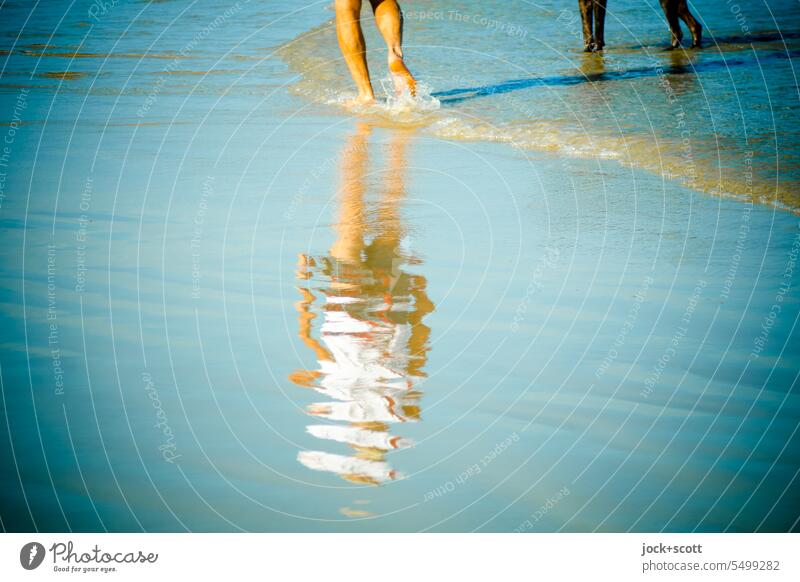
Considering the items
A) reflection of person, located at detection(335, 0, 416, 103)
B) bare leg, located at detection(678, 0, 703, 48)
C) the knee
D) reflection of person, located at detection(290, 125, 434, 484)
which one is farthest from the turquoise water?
bare leg, located at detection(678, 0, 703, 48)

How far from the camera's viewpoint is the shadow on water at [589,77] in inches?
350

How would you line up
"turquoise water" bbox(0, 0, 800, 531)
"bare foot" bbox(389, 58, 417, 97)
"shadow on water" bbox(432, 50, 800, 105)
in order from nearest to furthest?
"turquoise water" bbox(0, 0, 800, 531)
"bare foot" bbox(389, 58, 417, 97)
"shadow on water" bbox(432, 50, 800, 105)

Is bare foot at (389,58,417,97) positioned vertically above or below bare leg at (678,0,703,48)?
below

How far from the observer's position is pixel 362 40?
27.6 feet

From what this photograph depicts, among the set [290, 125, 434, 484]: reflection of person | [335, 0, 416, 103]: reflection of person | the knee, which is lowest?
[290, 125, 434, 484]: reflection of person

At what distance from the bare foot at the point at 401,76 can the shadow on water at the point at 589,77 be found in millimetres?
515

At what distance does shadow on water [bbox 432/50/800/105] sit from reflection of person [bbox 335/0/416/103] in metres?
0.67

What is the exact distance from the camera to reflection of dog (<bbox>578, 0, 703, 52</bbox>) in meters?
10.9

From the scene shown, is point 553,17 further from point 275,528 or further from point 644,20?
point 275,528

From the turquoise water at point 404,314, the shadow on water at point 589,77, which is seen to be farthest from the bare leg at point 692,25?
the turquoise water at point 404,314

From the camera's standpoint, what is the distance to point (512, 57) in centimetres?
1052

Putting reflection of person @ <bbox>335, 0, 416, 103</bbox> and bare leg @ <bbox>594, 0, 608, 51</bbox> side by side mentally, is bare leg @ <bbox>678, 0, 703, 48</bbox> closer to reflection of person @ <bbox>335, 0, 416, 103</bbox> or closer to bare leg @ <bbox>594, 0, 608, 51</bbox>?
bare leg @ <bbox>594, 0, 608, 51</bbox>

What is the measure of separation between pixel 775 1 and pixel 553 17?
362 centimetres
